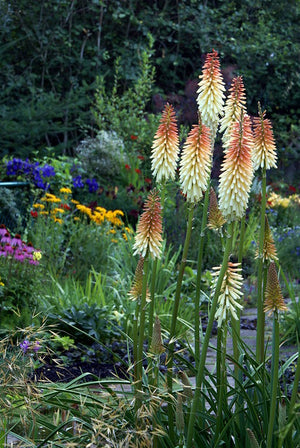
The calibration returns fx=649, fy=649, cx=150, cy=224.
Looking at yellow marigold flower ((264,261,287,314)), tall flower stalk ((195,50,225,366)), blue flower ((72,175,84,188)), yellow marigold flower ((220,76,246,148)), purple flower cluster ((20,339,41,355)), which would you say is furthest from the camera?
blue flower ((72,175,84,188))

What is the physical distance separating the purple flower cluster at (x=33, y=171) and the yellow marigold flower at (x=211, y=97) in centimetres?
534

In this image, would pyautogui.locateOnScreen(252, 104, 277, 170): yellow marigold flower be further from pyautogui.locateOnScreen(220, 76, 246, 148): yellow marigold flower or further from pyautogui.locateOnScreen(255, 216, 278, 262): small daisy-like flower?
pyautogui.locateOnScreen(255, 216, 278, 262): small daisy-like flower

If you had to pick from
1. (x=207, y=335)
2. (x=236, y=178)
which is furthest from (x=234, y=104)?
(x=207, y=335)

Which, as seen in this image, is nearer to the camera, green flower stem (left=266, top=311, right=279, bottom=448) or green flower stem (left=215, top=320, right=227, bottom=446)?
green flower stem (left=266, top=311, right=279, bottom=448)

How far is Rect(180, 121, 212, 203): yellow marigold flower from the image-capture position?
6.73 feet

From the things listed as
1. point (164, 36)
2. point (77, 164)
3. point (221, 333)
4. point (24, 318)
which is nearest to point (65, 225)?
point (77, 164)

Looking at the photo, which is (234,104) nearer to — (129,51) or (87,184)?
(87,184)

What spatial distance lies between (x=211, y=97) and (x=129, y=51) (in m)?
10.0

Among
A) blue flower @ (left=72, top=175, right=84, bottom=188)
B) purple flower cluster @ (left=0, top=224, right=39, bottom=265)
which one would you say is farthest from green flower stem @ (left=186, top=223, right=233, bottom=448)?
blue flower @ (left=72, top=175, right=84, bottom=188)

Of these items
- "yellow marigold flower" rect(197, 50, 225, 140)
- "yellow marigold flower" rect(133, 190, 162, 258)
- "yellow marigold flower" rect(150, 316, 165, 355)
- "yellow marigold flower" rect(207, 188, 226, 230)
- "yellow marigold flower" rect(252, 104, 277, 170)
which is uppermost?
"yellow marigold flower" rect(197, 50, 225, 140)

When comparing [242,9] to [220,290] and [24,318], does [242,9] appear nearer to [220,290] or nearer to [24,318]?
[24,318]

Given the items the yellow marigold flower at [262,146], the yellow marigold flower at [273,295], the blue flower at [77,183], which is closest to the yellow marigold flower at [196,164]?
the yellow marigold flower at [262,146]

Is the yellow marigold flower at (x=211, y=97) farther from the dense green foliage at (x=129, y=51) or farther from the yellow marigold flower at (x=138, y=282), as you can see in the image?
the dense green foliage at (x=129, y=51)

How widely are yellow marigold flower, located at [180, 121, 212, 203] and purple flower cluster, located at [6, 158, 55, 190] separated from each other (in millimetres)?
5453
